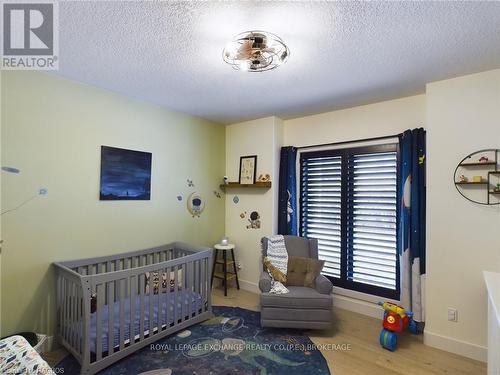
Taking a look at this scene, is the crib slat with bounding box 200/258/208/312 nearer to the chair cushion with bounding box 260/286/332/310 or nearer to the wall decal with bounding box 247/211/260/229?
the chair cushion with bounding box 260/286/332/310

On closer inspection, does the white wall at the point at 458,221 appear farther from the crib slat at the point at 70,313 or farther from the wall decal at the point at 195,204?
the crib slat at the point at 70,313

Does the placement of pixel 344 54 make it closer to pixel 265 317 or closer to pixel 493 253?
pixel 493 253

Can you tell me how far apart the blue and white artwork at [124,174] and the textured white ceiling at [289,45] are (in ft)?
2.17

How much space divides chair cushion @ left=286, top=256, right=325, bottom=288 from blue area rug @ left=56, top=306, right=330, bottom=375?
49 cm

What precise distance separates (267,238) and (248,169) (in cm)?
110


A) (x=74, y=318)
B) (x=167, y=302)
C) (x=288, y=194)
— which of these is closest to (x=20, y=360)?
(x=74, y=318)

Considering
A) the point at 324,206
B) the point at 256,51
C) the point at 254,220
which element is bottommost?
the point at 254,220

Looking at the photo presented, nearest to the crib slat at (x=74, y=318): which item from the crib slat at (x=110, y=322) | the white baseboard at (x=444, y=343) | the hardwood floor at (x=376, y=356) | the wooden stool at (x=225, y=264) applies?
the crib slat at (x=110, y=322)

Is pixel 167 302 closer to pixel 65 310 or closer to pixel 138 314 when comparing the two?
pixel 138 314

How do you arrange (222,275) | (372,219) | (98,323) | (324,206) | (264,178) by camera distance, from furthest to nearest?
1. (222,275)
2. (264,178)
3. (324,206)
4. (372,219)
5. (98,323)

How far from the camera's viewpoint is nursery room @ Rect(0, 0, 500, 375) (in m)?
1.67

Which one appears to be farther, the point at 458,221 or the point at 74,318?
the point at 458,221

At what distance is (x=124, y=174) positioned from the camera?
2824 mm

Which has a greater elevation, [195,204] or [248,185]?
[248,185]
